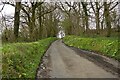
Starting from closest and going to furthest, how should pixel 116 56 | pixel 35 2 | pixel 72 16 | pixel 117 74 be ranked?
pixel 117 74 < pixel 116 56 < pixel 35 2 < pixel 72 16

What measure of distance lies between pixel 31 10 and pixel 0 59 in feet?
99.3

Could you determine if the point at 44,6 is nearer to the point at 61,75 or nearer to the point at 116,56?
the point at 116,56

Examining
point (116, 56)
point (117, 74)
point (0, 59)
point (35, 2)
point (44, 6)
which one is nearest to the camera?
point (0, 59)

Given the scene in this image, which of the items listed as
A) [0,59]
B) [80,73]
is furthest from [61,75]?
[0,59]

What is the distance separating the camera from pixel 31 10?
39.5 metres

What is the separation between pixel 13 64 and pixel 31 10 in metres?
30.0

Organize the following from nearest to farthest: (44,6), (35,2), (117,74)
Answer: (117,74) < (35,2) < (44,6)

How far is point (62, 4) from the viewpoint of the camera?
60.3 m

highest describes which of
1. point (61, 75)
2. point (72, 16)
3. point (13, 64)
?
point (72, 16)

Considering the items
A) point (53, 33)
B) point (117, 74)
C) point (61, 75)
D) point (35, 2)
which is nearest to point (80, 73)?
point (61, 75)

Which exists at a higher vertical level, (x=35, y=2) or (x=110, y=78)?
(x=35, y=2)

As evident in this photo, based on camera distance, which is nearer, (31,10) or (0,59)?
(0,59)

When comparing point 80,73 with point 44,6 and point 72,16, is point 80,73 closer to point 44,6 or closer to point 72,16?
point 44,6

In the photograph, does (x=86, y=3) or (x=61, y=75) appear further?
(x=86, y=3)
